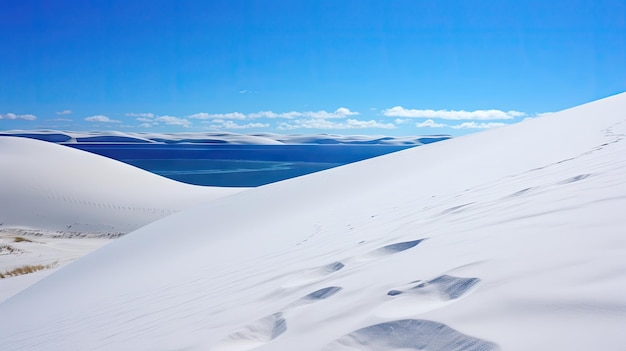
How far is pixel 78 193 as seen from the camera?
2481cm

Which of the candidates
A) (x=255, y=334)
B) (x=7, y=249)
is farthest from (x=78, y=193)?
(x=255, y=334)

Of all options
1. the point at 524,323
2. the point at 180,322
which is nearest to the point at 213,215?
the point at 180,322

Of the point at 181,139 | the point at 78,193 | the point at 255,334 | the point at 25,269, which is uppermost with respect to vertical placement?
the point at 181,139

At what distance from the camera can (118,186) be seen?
2739cm

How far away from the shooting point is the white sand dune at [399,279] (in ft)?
5.50

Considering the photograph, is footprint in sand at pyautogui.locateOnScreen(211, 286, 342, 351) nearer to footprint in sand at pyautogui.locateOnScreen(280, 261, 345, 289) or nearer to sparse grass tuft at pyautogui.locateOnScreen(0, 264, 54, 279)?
footprint in sand at pyautogui.locateOnScreen(280, 261, 345, 289)

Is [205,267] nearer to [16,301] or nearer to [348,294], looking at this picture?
[348,294]

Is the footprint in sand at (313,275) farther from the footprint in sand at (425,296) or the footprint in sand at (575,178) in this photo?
the footprint in sand at (575,178)

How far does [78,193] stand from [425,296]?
1009 inches

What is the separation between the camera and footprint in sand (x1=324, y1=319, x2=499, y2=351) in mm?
1559

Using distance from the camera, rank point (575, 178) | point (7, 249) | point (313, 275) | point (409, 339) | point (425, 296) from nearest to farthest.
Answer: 1. point (409, 339)
2. point (425, 296)
3. point (313, 275)
4. point (575, 178)
5. point (7, 249)

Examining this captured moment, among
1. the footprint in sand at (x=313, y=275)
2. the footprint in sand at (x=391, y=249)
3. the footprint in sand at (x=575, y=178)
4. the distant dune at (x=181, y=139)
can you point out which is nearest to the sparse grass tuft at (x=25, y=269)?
the footprint in sand at (x=313, y=275)

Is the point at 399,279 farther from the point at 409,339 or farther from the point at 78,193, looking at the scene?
the point at 78,193

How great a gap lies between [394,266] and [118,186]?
2697cm
